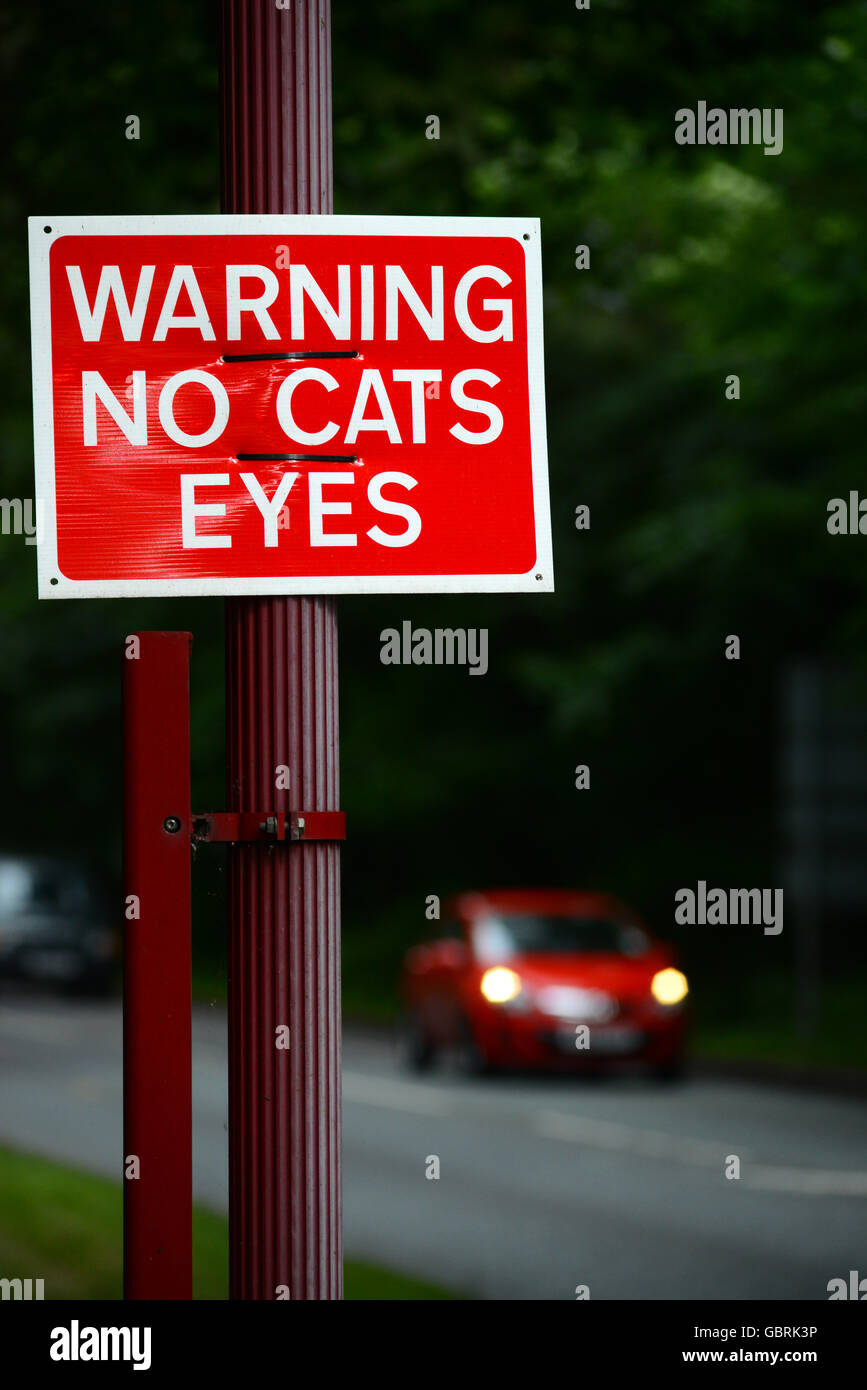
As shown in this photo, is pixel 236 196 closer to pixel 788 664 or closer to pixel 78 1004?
pixel 788 664

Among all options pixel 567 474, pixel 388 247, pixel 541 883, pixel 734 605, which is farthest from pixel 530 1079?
pixel 388 247

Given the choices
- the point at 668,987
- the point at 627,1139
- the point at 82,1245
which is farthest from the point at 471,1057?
the point at 82,1245

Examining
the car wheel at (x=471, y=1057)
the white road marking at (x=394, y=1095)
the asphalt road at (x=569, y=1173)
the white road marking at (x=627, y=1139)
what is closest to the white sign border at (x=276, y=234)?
the asphalt road at (x=569, y=1173)

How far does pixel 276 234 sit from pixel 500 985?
14765 mm

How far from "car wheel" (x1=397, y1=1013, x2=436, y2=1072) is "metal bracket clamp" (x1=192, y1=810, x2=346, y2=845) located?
639 inches

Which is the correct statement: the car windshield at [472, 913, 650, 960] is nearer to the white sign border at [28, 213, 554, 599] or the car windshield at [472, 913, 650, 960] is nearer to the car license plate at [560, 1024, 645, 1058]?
the car license plate at [560, 1024, 645, 1058]

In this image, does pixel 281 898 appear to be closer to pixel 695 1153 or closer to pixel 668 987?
pixel 695 1153

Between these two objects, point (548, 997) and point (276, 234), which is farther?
point (548, 997)

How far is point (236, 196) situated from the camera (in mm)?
2988

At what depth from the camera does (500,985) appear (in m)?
17.5

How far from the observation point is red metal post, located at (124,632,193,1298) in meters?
2.73

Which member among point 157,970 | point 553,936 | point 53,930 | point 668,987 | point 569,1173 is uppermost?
point 53,930

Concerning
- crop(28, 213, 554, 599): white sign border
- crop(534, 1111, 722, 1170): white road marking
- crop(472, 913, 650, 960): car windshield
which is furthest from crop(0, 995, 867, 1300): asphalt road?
crop(28, 213, 554, 599): white sign border

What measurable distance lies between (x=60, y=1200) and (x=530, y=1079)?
7.99m
